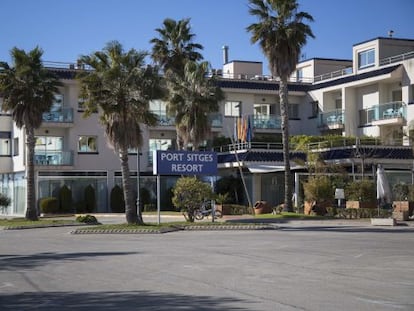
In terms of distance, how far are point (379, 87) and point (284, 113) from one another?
51.5 feet

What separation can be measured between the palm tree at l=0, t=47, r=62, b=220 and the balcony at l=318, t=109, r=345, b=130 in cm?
2596

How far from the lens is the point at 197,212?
34.9 metres

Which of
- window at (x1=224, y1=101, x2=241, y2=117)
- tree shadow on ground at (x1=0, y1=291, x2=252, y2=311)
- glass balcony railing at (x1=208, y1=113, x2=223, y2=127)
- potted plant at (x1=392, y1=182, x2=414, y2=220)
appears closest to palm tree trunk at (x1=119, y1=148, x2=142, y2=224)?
potted plant at (x1=392, y1=182, x2=414, y2=220)

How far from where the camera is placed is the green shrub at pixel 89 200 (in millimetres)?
51562

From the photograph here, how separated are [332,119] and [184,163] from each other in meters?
24.6

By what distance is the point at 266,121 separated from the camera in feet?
190

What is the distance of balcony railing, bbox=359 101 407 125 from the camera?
49.7 meters

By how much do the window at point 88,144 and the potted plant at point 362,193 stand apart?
22537 mm

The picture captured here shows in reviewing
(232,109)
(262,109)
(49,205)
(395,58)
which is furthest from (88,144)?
(395,58)

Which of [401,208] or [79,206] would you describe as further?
[79,206]

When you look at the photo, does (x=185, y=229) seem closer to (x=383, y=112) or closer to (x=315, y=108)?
(x=383, y=112)

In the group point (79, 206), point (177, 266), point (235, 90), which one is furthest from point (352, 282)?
point (235, 90)

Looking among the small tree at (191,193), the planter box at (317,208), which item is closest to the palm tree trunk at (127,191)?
the small tree at (191,193)

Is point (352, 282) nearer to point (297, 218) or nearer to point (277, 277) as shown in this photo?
point (277, 277)
